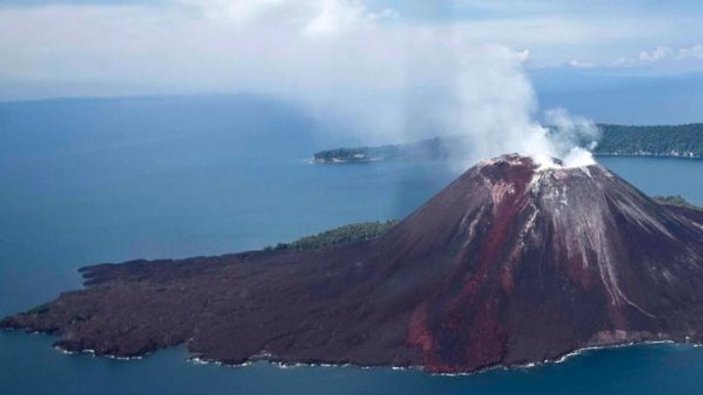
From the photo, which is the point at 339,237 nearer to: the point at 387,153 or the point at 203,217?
the point at 203,217

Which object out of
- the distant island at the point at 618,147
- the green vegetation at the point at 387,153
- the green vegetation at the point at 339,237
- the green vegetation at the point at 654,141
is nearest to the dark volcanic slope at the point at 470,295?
the green vegetation at the point at 339,237

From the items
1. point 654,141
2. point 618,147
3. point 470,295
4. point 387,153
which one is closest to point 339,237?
point 470,295

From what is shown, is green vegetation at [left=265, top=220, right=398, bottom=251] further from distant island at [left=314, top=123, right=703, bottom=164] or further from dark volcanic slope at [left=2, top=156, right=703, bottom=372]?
distant island at [left=314, top=123, right=703, bottom=164]

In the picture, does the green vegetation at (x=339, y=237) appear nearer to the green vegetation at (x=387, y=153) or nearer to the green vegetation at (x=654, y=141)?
the green vegetation at (x=387, y=153)

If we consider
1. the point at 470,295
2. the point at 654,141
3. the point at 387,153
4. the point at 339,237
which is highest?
the point at 387,153

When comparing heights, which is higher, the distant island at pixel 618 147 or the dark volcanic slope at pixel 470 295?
the distant island at pixel 618 147

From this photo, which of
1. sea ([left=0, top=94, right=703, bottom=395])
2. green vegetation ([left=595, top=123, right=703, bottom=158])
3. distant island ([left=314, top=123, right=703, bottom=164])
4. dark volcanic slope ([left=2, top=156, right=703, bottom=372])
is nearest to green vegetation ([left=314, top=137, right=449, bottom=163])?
distant island ([left=314, top=123, right=703, bottom=164])
